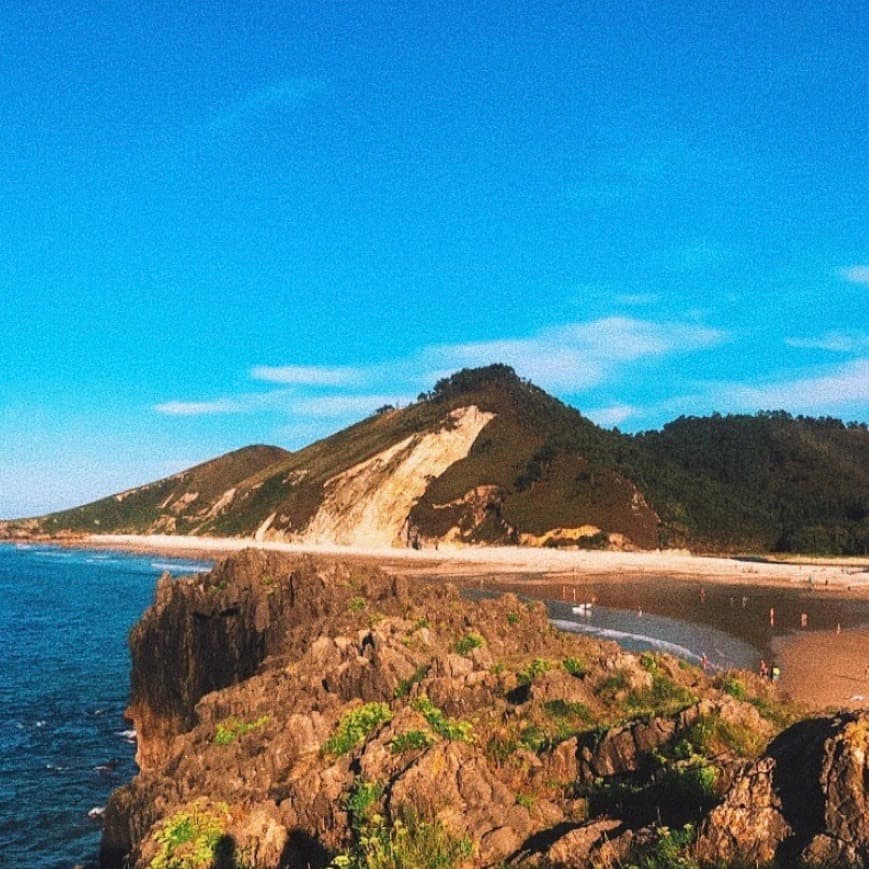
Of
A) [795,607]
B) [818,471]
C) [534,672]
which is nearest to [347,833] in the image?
[534,672]

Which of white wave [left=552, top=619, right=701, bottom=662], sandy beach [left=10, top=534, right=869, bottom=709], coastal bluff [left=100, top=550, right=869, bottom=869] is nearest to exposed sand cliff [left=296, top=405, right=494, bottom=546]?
sandy beach [left=10, top=534, right=869, bottom=709]

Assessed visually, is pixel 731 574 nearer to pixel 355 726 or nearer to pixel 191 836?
pixel 355 726

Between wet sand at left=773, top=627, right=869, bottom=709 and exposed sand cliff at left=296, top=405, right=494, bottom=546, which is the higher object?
exposed sand cliff at left=296, top=405, right=494, bottom=546

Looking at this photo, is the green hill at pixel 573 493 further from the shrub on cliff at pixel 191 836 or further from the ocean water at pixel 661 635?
the shrub on cliff at pixel 191 836

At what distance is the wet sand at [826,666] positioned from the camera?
35.8 meters

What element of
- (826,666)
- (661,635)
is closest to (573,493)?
(661,635)

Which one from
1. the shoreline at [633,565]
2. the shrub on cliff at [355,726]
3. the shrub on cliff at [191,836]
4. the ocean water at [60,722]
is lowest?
the ocean water at [60,722]

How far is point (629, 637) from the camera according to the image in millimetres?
52812

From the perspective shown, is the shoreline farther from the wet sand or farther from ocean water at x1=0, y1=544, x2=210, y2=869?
the wet sand

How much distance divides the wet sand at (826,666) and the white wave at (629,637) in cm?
541

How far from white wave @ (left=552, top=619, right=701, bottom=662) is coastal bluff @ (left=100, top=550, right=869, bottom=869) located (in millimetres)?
23650

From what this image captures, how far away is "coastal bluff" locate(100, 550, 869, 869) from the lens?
7.85 meters

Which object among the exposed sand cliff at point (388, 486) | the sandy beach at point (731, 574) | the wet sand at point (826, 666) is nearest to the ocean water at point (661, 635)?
the wet sand at point (826, 666)

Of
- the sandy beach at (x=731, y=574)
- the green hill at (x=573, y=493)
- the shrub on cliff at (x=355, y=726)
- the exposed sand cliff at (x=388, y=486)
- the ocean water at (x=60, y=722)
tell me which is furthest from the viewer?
the exposed sand cliff at (x=388, y=486)
